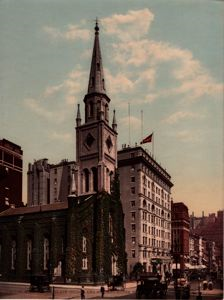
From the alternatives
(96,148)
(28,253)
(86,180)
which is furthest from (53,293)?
(96,148)

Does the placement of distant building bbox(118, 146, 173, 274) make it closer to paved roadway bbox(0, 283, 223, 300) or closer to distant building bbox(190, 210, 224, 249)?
distant building bbox(190, 210, 224, 249)

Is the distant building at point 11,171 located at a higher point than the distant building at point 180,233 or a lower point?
higher

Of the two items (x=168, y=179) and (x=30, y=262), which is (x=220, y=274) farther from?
(x=30, y=262)

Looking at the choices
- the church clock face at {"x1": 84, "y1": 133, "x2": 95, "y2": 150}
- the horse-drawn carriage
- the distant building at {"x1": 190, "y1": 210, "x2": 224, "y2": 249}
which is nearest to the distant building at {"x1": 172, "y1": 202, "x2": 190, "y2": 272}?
the distant building at {"x1": 190, "y1": 210, "x2": 224, "y2": 249}

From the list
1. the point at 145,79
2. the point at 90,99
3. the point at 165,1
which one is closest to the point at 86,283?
the point at 90,99

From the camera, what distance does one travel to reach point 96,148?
3638 cm

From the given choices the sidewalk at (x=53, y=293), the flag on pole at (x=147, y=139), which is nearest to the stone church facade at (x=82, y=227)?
the sidewalk at (x=53, y=293)

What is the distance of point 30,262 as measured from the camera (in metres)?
36.5

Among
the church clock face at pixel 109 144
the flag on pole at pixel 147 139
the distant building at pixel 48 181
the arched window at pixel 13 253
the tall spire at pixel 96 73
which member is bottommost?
the arched window at pixel 13 253

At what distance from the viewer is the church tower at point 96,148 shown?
33.3 meters

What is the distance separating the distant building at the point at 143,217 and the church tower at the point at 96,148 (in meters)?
1.17

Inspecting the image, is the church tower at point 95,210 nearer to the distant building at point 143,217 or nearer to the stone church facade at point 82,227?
the stone church facade at point 82,227

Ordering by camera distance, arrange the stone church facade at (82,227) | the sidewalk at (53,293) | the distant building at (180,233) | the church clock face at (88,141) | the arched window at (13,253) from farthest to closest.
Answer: the arched window at (13,253)
the stone church facade at (82,227)
the church clock face at (88,141)
the distant building at (180,233)
the sidewalk at (53,293)

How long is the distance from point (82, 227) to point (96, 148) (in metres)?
5.68
